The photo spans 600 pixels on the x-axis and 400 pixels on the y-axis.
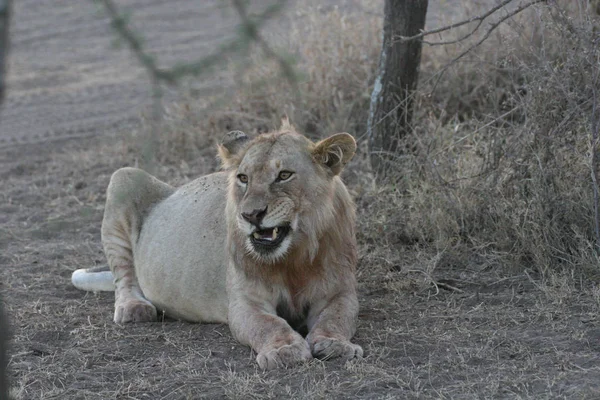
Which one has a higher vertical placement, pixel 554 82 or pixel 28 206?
pixel 554 82

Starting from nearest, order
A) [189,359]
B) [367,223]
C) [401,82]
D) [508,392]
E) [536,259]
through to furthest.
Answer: [508,392] → [189,359] → [536,259] → [367,223] → [401,82]

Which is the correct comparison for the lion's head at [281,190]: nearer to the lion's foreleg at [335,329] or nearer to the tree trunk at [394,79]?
the lion's foreleg at [335,329]

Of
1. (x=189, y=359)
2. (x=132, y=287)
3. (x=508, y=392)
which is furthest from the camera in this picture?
(x=132, y=287)

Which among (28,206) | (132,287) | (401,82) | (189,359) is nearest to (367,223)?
(401,82)

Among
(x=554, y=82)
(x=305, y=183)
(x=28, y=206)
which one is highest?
(x=554, y=82)

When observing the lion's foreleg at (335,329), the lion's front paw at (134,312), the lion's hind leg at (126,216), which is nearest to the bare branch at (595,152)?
the lion's foreleg at (335,329)

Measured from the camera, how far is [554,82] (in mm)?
5906

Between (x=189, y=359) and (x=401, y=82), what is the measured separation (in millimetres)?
3217

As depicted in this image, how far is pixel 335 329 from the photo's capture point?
4.96 m

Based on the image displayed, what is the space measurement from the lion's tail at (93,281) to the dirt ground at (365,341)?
6 centimetres

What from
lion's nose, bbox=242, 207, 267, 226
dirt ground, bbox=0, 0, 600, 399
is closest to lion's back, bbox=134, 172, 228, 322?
dirt ground, bbox=0, 0, 600, 399

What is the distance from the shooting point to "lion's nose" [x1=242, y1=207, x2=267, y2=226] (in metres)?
4.76

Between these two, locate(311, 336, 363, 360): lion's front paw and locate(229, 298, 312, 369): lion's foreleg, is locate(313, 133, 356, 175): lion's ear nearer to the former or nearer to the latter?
locate(229, 298, 312, 369): lion's foreleg

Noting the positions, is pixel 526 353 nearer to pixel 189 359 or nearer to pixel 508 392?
pixel 508 392
